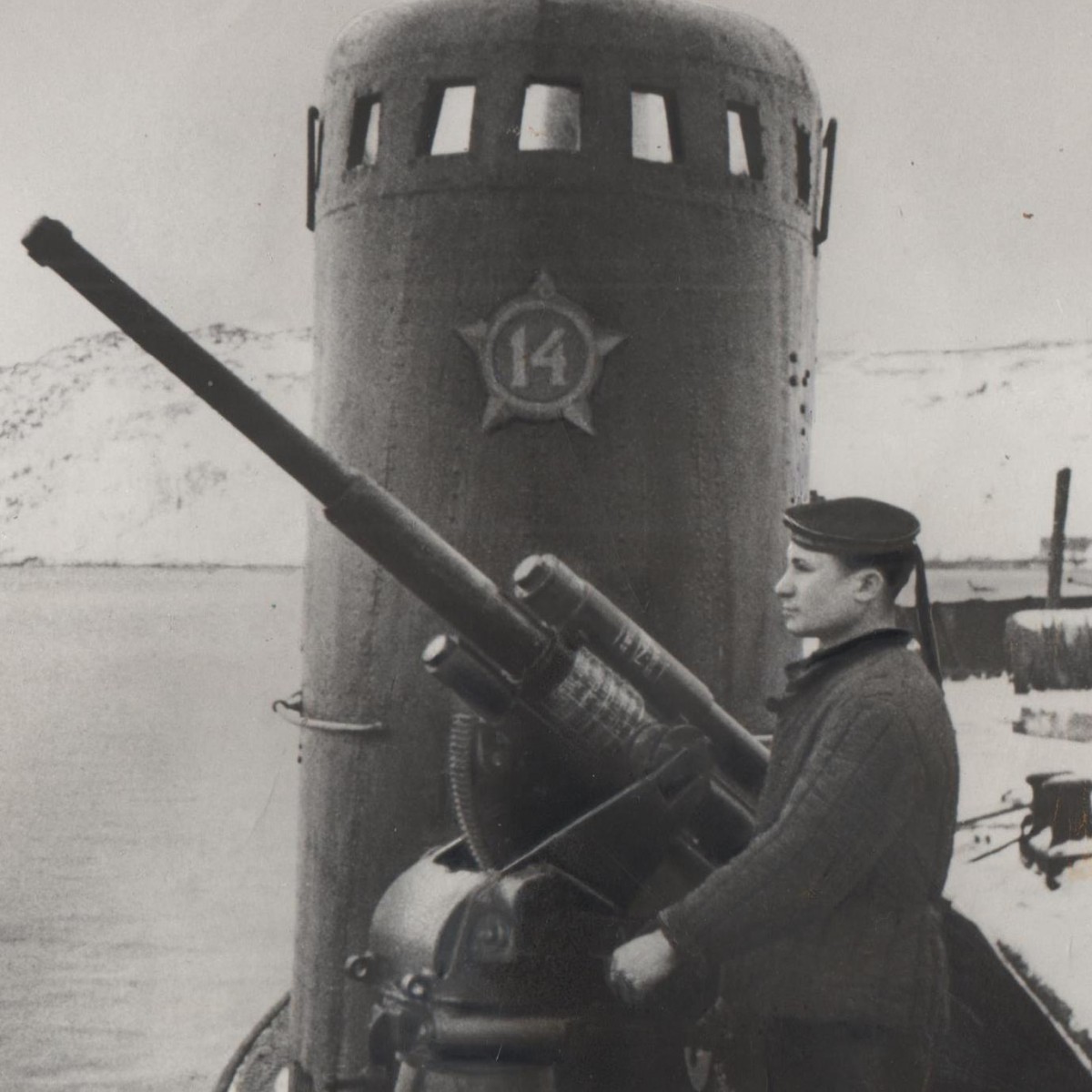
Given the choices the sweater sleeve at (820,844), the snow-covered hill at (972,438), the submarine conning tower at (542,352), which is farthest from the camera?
the snow-covered hill at (972,438)

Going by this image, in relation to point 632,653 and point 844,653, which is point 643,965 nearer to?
point 844,653

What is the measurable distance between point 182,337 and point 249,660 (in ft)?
149

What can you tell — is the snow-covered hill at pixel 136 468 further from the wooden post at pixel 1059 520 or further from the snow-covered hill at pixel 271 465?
the wooden post at pixel 1059 520

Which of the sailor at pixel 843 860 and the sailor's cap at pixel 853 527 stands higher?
the sailor's cap at pixel 853 527

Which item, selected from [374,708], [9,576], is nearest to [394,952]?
[374,708]

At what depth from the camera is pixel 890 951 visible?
323 cm

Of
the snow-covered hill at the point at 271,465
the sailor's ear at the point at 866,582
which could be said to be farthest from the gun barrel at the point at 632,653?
the snow-covered hill at the point at 271,465

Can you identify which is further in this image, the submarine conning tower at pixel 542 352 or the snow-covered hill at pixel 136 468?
the snow-covered hill at pixel 136 468

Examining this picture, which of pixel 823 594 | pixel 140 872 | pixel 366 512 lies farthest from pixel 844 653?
pixel 140 872

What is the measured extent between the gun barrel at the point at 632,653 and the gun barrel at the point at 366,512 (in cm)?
8

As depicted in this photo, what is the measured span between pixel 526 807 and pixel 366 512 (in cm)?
82

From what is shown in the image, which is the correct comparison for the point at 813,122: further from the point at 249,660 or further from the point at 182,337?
the point at 249,660

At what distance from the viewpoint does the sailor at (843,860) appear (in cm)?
310

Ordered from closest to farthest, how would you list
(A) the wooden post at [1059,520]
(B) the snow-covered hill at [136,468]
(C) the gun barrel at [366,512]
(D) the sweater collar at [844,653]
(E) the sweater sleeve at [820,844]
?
(E) the sweater sleeve at [820,844]
(D) the sweater collar at [844,653]
(C) the gun barrel at [366,512]
(A) the wooden post at [1059,520]
(B) the snow-covered hill at [136,468]
